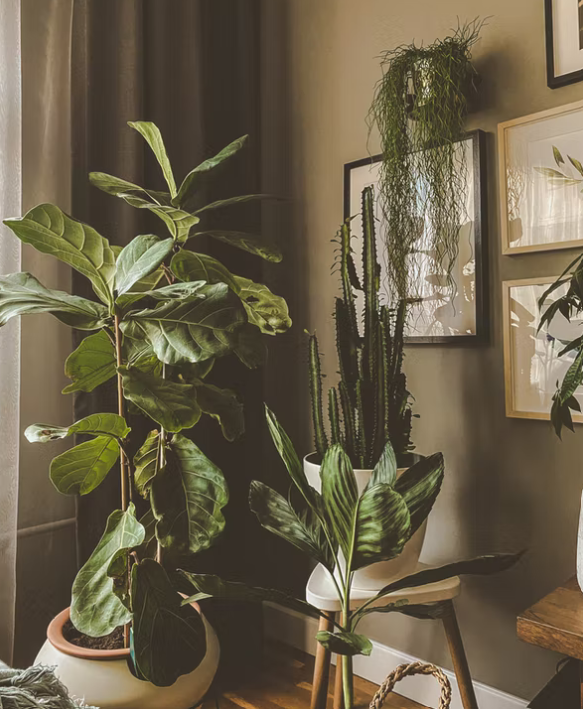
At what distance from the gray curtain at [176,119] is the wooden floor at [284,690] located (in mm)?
168

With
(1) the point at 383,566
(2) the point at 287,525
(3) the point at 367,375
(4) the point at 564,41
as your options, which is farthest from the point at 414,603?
(4) the point at 564,41

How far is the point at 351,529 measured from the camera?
3.10ft

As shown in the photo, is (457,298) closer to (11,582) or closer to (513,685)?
(513,685)

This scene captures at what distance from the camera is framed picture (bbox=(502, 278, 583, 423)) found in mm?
1474

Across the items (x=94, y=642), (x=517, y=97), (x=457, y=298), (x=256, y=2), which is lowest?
(x=94, y=642)

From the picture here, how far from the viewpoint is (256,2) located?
2.10 metres

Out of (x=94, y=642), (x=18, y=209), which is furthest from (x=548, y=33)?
(x=94, y=642)

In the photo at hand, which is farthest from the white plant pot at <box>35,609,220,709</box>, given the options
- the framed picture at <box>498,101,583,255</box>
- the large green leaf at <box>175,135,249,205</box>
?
the framed picture at <box>498,101,583,255</box>

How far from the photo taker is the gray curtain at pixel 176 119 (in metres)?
1.63

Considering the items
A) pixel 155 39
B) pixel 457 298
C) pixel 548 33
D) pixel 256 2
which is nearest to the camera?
pixel 548 33

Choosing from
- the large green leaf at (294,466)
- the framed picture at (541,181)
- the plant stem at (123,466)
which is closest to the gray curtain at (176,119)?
the plant stem at (123,466)

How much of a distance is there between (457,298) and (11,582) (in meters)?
1.32

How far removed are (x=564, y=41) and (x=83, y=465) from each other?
56.5 inches

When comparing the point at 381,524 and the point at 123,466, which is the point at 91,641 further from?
the point at 381,524
